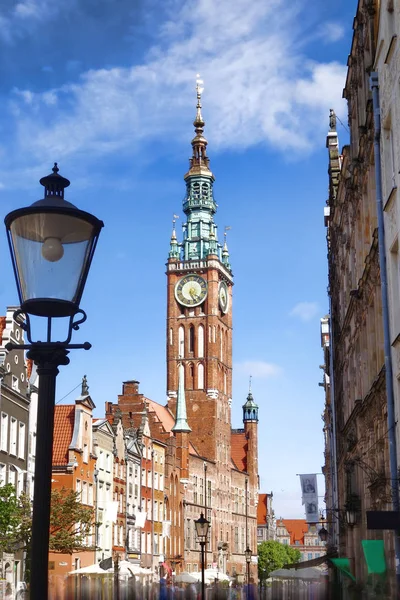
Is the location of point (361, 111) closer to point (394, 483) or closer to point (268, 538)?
point (394, 483)

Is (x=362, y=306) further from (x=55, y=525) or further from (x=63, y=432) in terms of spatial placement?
(x=63, y=432)

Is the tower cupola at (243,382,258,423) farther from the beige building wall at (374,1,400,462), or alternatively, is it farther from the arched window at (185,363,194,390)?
the beige building wall at (374,1,400,462)

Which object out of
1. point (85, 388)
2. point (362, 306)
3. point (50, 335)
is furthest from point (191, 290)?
point (50, 335)

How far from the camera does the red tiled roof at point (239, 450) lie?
123375 millimetres

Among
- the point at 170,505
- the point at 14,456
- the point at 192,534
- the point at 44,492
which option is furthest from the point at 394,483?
the point at 192,534

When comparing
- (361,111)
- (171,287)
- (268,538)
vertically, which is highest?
(171,287)

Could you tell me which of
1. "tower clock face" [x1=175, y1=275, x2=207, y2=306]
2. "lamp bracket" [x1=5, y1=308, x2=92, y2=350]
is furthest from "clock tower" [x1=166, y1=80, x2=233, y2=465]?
"lamp bracket" [x1=5, y1=308, x2=92, y2=350]

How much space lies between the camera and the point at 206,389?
370 feet

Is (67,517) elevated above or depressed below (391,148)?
below

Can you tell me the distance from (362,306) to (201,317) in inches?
3615

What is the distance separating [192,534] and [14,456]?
5321 cm

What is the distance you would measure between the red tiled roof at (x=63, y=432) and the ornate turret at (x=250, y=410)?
6890cm

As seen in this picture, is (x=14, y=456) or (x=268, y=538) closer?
(x=14, y=456)

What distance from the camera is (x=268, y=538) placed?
16738 centimetres
